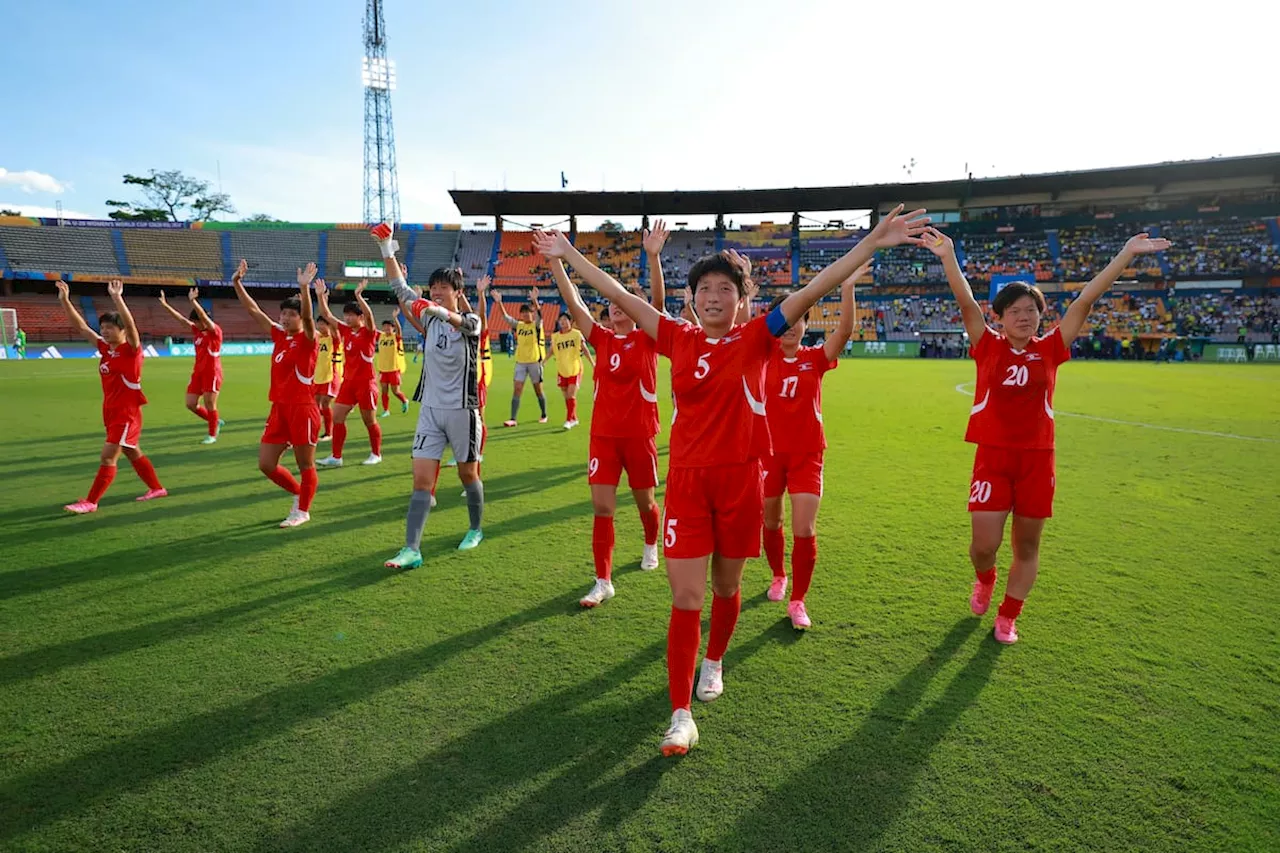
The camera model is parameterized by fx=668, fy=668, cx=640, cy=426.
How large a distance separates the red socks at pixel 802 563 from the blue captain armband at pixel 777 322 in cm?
196

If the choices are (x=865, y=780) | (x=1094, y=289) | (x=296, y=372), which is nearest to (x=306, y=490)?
(x=296, y=372)

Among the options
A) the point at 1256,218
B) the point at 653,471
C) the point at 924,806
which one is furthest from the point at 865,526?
the point at 1256,218

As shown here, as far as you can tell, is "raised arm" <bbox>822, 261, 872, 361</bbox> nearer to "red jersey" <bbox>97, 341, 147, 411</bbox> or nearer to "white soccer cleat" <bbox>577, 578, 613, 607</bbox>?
"white soccer cleat" <bbox>577, 578, 613, 607</bbox>

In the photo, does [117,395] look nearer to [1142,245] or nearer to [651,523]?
[651,523]

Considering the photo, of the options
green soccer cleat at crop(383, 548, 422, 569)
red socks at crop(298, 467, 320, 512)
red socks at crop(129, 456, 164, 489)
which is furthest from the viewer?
red socks at crop(129, 456, 164, 489)

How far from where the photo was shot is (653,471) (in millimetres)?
5305

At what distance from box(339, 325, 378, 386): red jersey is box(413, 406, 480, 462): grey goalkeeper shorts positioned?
489cm

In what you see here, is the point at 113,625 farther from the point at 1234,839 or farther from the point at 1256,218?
the point at 1256,218

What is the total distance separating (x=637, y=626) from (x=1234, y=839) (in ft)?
10.2

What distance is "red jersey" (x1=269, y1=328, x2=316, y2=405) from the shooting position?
690 centimetres

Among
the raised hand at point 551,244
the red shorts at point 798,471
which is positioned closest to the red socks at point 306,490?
the raised hand at point 551,244

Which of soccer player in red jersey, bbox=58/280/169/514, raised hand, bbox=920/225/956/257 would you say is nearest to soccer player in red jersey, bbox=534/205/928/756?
raised hand, bbox=920/225/956/257

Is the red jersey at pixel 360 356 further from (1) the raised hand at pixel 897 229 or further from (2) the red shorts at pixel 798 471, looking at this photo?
(1) the raised hand at pixel 897 229

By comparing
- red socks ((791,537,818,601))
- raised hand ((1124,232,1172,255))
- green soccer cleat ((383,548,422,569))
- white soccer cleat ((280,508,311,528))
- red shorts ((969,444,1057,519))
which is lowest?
green soccer cleat ((383,548,422,569))
